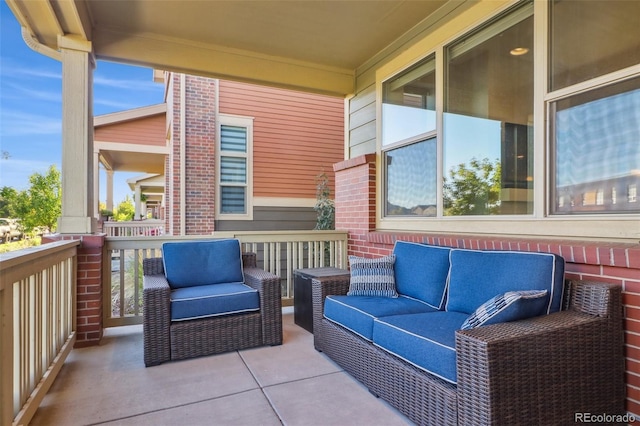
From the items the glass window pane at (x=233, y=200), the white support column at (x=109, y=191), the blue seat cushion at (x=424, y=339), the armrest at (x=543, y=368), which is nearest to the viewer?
the armrest at (x=543, y=368)

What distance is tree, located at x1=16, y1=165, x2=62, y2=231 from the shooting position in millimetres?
2592

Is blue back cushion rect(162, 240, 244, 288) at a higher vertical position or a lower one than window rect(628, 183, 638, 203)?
lower

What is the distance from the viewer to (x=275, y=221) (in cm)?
669

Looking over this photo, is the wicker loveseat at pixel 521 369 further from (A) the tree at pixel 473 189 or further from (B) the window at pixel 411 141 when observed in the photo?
(B) the window at pixel 411 141

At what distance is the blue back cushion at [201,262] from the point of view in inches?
125

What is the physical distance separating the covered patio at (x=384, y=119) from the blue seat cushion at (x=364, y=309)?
37 cm

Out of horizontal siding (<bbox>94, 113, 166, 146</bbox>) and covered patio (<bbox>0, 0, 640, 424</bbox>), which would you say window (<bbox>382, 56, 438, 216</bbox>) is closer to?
covered patio (<bbox>0, 0, 640, 424</bbox>)

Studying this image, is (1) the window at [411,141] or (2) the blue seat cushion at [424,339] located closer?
(2) the blue seat cushion at [424,339]

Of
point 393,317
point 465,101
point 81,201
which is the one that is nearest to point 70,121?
point 81,201

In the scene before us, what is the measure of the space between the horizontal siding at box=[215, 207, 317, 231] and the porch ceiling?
284cm

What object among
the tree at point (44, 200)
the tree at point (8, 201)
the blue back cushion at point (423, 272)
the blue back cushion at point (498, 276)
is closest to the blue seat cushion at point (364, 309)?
the blue back cushion at point (423, 272)

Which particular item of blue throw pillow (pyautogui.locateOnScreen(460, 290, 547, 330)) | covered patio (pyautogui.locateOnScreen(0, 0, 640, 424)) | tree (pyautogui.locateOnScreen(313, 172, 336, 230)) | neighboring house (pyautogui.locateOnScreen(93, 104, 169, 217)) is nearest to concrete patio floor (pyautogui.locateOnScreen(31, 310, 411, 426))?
covered patio (pyautogui.locateOnScreen(0, 0, 640, 424))

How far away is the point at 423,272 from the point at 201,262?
1.94 meters

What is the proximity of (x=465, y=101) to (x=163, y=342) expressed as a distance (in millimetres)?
3055
